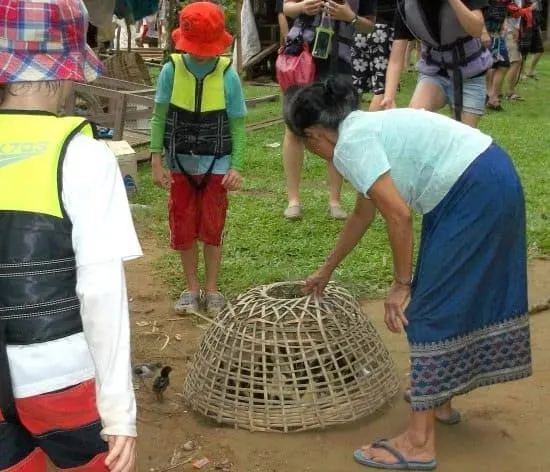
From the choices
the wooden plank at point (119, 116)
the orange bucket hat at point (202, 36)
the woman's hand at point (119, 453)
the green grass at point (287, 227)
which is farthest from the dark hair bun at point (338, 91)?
the wooden plank at point (119, 116)

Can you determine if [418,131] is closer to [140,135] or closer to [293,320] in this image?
[293,320]

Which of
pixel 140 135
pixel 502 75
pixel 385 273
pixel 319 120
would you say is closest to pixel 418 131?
pixel 319 120

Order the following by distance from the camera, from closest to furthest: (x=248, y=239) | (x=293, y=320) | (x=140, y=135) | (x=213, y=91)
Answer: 1. (x=293, y=320)
2. (x=213, y=91)
3. (x=248, y=239)
4. (x=140, y=135)

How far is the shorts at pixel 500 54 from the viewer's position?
11.2 m

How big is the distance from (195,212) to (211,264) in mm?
305

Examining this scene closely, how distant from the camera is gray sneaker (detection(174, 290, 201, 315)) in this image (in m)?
4.75

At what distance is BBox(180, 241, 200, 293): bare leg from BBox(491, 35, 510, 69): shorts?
7.49 m

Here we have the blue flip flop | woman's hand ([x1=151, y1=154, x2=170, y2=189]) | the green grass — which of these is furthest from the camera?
the green grass

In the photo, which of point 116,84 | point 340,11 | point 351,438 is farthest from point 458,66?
point 116,84

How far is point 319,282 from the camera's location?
3568mm

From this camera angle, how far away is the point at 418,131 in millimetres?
3033

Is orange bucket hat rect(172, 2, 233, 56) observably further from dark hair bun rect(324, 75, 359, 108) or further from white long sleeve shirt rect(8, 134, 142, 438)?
white long sleeve shirt rect(8, 134, 142, 438)

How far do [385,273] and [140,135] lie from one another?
188 inches

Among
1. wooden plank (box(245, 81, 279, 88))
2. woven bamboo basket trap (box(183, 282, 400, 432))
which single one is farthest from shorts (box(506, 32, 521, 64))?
woven bamboo basket trap (box(183, 282, 400, 432))
